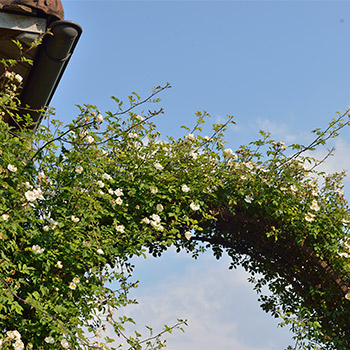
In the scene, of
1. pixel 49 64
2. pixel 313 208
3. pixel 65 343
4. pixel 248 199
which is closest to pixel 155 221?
pixel 248 199

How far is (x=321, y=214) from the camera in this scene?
4430 mm

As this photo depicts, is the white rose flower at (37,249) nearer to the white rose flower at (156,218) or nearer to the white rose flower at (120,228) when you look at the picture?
the white rose flower at (120,228)

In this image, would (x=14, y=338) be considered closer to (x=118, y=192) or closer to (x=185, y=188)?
(x=118, y=192)

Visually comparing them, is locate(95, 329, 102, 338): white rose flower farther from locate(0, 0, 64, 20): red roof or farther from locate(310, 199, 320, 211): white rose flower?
locate(0, 0, 64, 20): red roof

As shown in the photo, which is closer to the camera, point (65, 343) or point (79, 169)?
point (65, 343)

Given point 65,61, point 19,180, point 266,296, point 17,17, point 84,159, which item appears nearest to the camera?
point 19,180

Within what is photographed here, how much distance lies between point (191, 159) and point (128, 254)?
1015 mm

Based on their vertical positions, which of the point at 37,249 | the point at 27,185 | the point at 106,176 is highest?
the point at 106,176

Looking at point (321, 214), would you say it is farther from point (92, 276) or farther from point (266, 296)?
point (92, 276)

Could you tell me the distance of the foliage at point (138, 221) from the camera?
3.38 meters

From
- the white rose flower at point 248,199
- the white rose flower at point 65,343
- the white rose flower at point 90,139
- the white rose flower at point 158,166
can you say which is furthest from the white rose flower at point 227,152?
the white rose flower at point 65,343

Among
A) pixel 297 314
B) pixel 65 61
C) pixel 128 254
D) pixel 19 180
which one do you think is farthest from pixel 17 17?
pixel 297 314

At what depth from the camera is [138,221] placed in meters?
4.00

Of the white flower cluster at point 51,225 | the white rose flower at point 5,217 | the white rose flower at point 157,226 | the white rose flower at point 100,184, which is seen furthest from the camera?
the white rose flower at point 157,226
